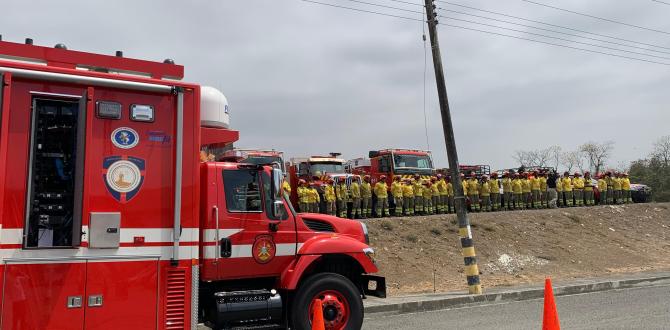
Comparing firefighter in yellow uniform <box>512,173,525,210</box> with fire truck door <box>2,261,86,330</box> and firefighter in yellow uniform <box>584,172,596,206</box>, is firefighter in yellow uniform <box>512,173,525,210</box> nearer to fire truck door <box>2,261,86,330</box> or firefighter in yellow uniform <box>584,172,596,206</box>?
firefighter in yellow uniform <box>584,172,596,206</box>

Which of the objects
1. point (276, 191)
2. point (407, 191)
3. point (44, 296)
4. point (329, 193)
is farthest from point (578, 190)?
point (44, 296)

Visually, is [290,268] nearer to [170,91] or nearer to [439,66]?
[170,91]

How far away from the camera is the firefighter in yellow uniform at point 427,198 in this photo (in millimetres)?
22730

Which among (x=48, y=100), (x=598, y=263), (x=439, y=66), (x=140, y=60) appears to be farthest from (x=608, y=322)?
(x=598, y=263)

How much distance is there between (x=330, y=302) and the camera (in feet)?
23.6

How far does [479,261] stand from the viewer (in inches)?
735

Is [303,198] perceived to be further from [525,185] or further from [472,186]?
[525,185]

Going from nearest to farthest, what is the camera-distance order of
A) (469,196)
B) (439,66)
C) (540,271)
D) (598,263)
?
(439,66)
(540,271)
(598,263)
(469,196)

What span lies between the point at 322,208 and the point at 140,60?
586 inches

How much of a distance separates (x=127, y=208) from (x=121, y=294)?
2.89 ft

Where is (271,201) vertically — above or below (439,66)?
below

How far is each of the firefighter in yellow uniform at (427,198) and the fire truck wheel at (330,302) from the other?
15.7m

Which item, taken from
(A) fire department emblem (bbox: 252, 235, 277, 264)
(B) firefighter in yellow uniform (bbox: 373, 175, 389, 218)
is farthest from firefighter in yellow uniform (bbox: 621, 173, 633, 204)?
(A) fire department emblem (bbox: 252, 235, 277, 264)

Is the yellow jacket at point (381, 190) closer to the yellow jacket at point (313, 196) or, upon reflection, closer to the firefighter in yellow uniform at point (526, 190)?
Result: the yellow jacket at point (313, 196)
